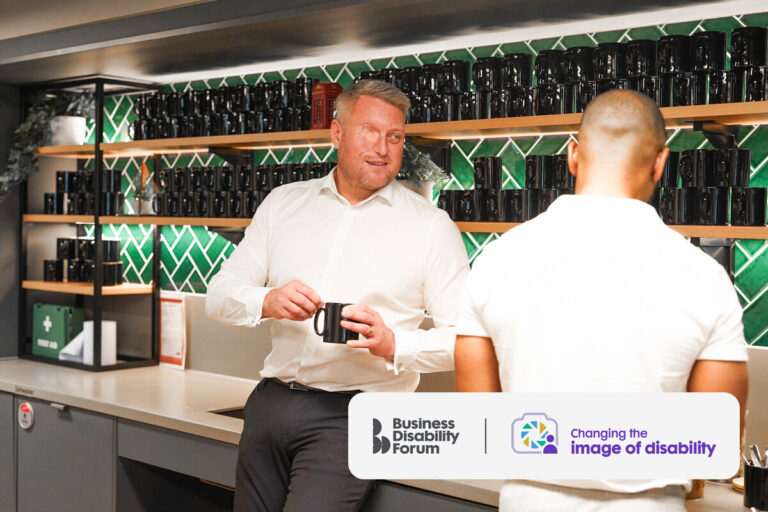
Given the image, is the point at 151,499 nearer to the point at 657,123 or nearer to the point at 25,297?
the point at 25,297

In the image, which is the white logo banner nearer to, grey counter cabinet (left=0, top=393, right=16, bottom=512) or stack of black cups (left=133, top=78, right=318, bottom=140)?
stack of black cups (left=133, top=78, right=318, bottom=140)

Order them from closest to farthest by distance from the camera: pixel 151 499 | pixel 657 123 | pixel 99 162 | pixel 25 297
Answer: pixel 657 123, pixel 151 499, pixel 99 162, pixel 25 297

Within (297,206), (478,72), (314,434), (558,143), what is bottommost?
(314,434)

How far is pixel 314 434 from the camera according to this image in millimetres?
2342

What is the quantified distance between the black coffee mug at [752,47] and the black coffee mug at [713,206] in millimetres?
340

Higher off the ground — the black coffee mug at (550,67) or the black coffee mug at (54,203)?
the black coffee mug at (550,67)

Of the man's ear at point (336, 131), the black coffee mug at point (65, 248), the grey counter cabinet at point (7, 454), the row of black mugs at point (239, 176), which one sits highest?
the man's ear at point (336, 131)

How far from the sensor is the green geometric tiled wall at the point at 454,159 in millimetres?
2650

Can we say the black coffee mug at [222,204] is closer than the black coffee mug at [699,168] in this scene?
No

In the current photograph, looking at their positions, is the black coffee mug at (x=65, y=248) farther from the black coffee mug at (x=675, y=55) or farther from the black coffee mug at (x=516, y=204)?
the black coffee mug at (x=675, y=55)

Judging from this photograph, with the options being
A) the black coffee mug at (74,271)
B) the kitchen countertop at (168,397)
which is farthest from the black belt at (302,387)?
the black coffee mug at (74,271)

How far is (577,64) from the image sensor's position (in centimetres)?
260

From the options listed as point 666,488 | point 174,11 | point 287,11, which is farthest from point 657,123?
point 174,11

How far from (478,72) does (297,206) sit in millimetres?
753
